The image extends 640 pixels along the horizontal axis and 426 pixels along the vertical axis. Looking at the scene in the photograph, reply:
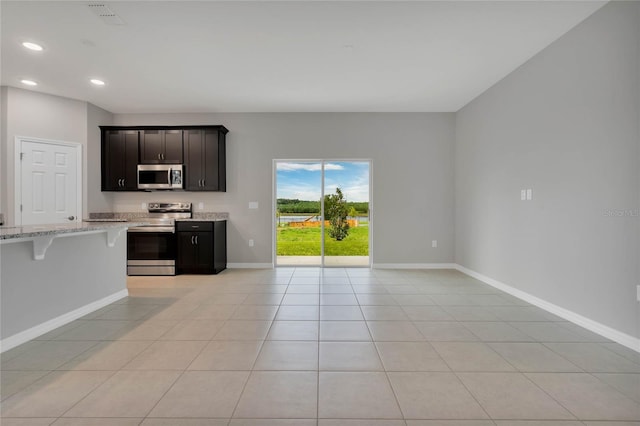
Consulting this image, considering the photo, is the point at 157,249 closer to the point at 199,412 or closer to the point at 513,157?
the point at 199,412

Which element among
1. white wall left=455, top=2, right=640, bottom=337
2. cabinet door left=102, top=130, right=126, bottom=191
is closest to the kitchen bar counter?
cabinet door left=102, top=130, right=126, bottom=191

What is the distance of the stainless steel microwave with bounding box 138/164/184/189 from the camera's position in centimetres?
514

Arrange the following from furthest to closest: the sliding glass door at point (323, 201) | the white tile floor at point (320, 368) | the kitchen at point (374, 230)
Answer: the sliding glass door at point (323, 201) < the kitchen at point (374, 230) < the white tile floor at point (320, 368)

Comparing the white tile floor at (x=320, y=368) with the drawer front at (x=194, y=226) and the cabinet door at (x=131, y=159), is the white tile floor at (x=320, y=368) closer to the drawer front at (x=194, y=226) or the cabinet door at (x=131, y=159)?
the drawer front at (x=194, y=226)

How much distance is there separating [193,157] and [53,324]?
124 inches

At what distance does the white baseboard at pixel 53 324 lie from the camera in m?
2.34

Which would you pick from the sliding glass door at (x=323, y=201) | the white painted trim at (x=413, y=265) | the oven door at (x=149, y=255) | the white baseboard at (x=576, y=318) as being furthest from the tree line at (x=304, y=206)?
the white baseboard at (x=576, y=318)

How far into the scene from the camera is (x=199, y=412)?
1.60 meters

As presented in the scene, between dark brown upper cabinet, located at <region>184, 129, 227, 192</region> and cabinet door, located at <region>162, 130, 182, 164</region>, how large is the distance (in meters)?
0.10

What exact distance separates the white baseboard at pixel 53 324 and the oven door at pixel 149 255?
4.24 feet

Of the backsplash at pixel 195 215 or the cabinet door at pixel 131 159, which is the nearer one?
the cabinet door at pixel 131 159

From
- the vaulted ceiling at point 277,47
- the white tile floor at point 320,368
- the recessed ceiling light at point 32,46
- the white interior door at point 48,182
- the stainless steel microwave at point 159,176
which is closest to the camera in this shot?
the white tile floor at point 320,368

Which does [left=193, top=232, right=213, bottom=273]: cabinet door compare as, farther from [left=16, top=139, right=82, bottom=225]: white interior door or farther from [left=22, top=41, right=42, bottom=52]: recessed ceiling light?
[left=22, top=41, right=42, bottom=52]: recessed ceiling light

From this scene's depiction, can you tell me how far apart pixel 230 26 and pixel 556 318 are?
4.27 meters
